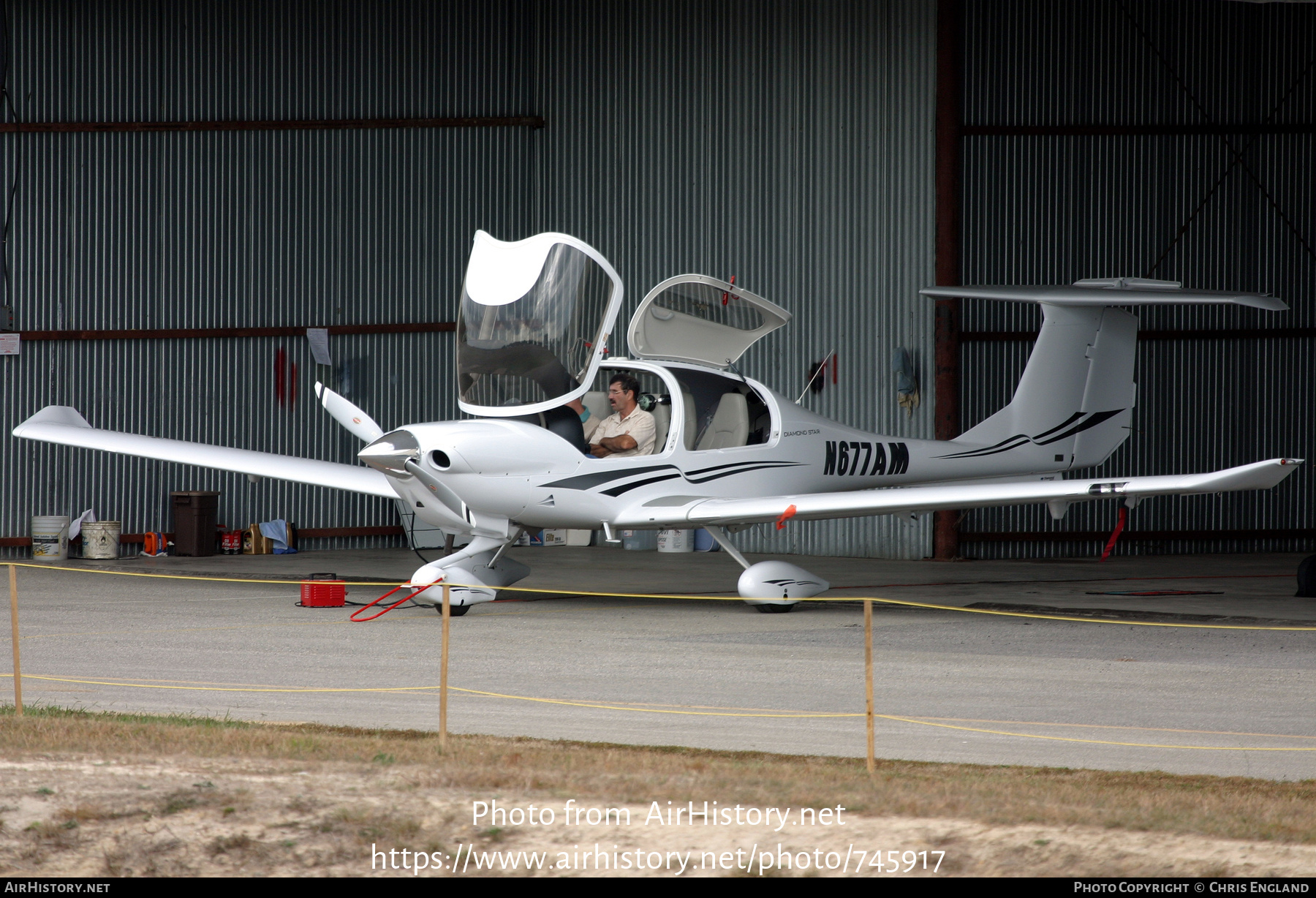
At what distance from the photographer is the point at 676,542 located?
1856cm

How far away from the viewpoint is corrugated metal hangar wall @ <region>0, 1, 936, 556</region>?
18156mm

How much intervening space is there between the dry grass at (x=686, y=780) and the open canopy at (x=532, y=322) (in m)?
4.65

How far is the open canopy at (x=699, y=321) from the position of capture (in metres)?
12.1

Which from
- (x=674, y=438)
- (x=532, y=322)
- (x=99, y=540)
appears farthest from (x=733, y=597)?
(x=99, y=540)

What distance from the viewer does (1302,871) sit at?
4.62 meters

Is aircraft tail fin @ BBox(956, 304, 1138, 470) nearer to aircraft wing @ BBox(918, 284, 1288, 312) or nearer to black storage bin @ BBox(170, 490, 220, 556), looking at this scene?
aircraft wing @ BBox(918, 284, 1288, 312)

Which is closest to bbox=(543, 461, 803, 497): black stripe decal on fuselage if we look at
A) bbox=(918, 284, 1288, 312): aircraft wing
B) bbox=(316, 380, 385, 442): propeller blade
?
bbox=(316, 380, 385, 442): propeller blade

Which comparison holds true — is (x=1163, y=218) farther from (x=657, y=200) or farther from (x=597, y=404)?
(x=597, y=404)

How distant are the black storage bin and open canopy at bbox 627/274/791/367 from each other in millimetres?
8216

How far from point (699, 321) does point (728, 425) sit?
0.95 meters

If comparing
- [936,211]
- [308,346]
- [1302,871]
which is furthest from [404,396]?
[1302,871]

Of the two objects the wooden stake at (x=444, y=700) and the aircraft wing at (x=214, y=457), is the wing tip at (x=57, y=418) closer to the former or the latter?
the aircraft wing at (x=214, y=457)
